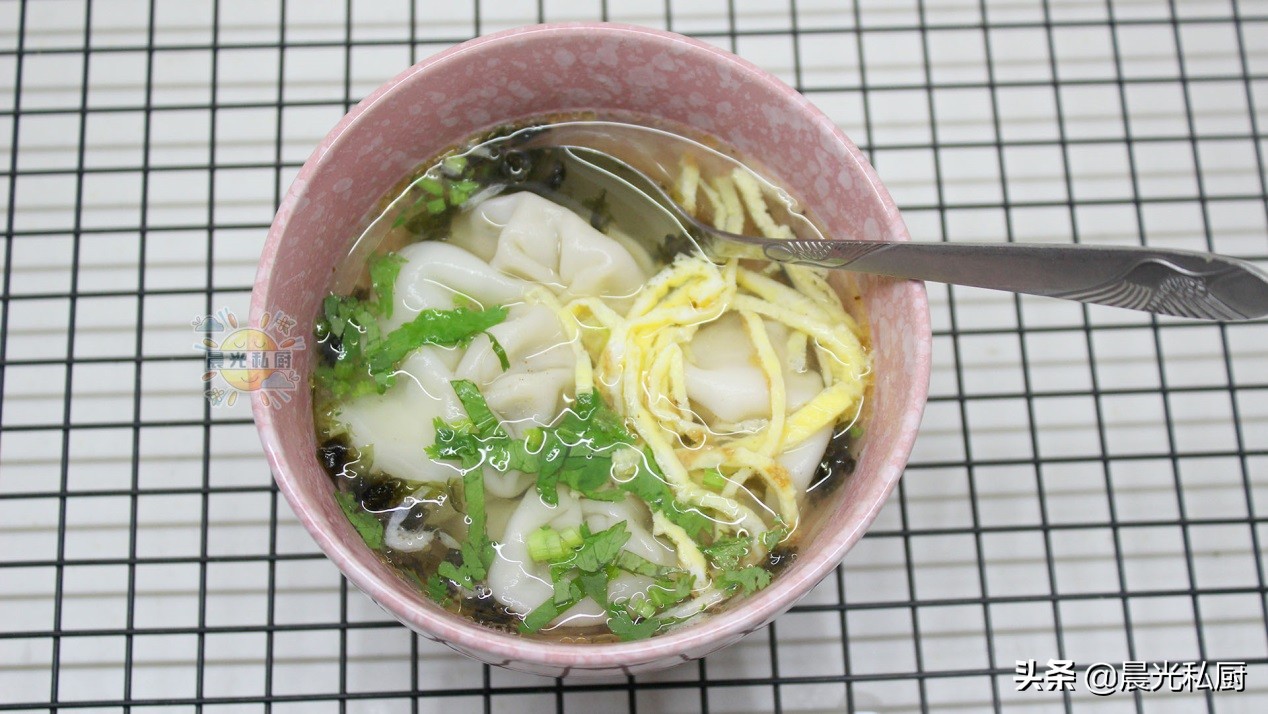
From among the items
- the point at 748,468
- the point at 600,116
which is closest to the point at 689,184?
the point at 600,116

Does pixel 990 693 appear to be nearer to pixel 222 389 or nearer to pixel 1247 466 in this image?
pixel 1247 466

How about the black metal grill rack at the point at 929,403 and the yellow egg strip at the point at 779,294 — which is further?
the black metal grill rack at the point at 929,403

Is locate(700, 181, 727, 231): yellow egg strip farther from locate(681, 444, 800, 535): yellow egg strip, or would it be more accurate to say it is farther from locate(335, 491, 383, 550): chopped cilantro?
locate(335, 491, 383, 550): chopped cilantro

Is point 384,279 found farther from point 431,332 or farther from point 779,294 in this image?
point 779,294

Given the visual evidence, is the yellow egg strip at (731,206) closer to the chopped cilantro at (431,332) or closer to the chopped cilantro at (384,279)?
the chopped cilantro at (431,332)

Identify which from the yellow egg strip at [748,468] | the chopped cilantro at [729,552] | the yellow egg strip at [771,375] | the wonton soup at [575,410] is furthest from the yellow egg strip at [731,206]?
the chopped cilantro at [729,552]

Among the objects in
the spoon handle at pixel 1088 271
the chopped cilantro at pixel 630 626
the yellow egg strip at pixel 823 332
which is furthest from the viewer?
the yellow egg strip at pixel 823 332

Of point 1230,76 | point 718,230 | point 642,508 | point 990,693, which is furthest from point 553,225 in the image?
point 1230,76

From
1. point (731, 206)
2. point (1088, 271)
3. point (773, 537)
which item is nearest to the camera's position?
point (1088, 271)
